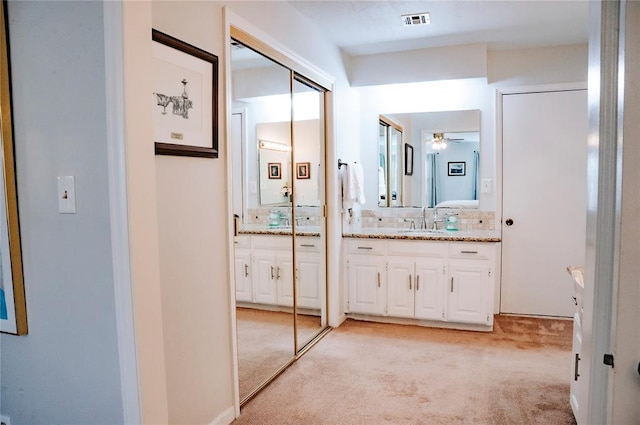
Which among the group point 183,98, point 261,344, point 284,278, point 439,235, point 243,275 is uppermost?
point 183,98

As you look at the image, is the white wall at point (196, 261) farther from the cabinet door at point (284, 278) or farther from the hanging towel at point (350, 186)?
the hanging towel at point (350, 186)

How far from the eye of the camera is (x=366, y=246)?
388 cm

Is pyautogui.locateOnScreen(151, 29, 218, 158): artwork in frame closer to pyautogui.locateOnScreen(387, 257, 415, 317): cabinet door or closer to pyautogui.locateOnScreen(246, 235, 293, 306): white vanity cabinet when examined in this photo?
pyautogui.locateOnScreen(246, 235, 293, 306): white vanity cabinet

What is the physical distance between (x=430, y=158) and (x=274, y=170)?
6.01ft

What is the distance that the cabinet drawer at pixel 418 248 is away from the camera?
12.0 ft

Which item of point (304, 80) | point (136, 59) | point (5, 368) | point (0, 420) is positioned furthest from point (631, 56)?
point (304, 80)

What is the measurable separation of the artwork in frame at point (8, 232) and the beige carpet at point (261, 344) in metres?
1.14

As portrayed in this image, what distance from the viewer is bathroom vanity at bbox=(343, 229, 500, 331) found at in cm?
358

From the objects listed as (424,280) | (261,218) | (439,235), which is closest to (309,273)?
(261,218)

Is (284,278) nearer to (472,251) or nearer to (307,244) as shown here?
(307,244)

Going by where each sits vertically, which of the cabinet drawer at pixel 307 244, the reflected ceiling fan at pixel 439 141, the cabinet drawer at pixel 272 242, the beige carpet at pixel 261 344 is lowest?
the beige carpet at pixel 261 344

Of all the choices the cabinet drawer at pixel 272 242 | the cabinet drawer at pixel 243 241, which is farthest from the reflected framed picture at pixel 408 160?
the cabinet drawer at pixel 243 241

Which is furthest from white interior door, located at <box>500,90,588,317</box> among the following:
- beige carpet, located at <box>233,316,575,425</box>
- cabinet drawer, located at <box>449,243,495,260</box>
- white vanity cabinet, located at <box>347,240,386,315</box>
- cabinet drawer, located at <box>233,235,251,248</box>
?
cabinet drawer, located at <box>233,235,251,248</box>

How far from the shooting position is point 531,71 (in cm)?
396
